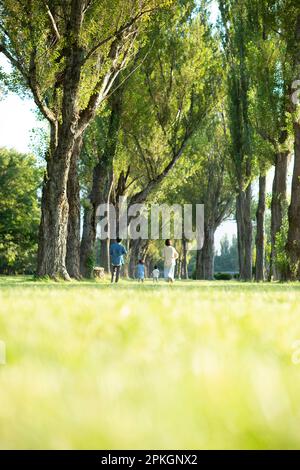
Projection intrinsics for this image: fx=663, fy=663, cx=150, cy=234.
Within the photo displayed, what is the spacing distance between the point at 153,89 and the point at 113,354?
31.5 metres

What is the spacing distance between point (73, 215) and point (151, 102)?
11.1 metres

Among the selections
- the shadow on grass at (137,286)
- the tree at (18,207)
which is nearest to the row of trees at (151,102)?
the shadow on grass at (137,286)

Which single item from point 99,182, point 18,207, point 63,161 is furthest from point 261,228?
point 18,207

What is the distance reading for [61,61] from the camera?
69.6ft

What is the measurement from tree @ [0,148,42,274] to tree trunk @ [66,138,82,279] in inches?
1384

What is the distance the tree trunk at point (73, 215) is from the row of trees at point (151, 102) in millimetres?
39

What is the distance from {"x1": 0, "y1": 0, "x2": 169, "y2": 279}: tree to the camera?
19.8 meters

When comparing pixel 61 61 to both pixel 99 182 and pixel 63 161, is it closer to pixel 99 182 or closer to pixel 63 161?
pixel 63 161

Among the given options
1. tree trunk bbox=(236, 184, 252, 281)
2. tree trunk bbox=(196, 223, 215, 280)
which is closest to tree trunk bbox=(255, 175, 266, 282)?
tree trunk bbox=(236, 184, 252, 281)

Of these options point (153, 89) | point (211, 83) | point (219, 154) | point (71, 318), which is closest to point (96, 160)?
point (153, 89)

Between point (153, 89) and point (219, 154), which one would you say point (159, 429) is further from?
point (219, 154)

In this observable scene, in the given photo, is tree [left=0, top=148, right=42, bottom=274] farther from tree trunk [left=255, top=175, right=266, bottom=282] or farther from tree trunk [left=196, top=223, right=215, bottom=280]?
tree trunk [left=255, top=175, right=266, bottom=282]

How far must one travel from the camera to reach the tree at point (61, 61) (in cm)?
1981

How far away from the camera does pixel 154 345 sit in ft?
9.44
